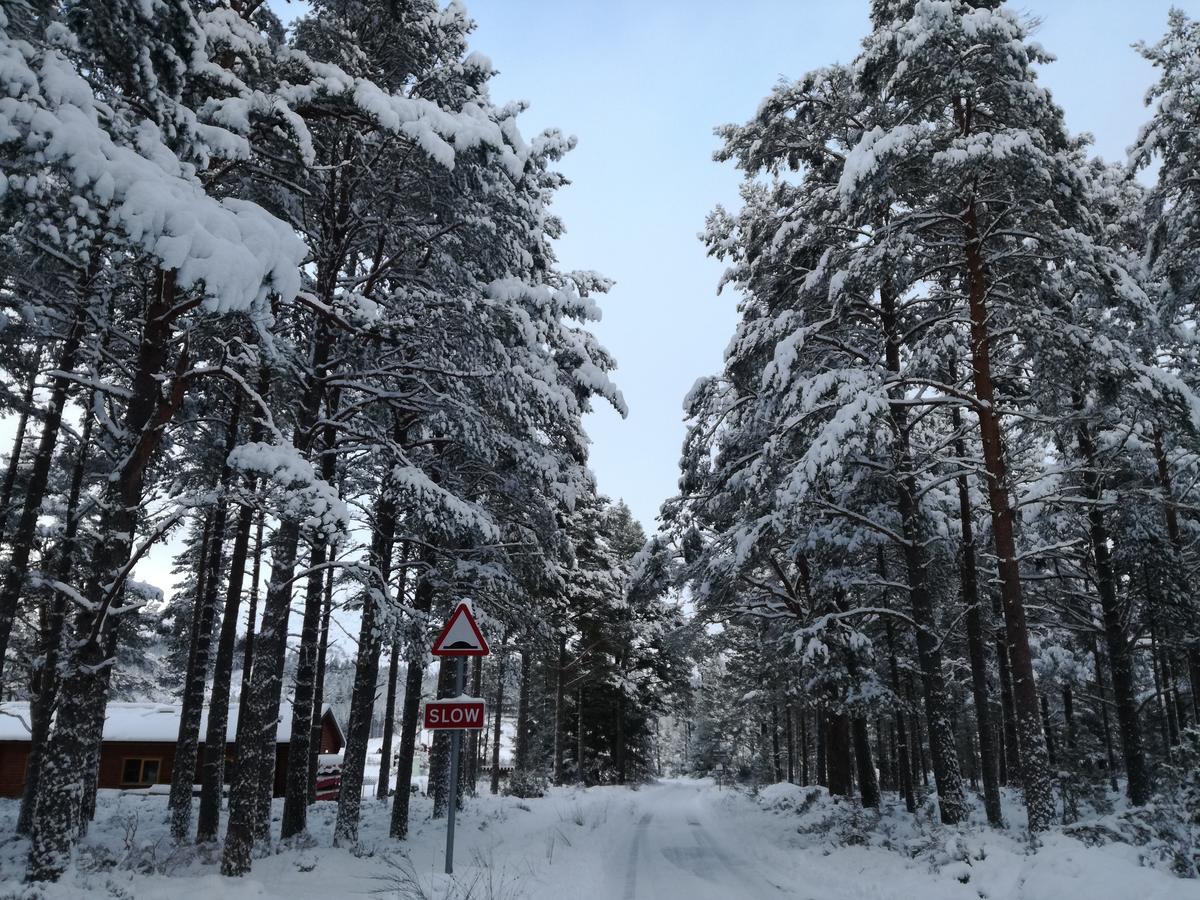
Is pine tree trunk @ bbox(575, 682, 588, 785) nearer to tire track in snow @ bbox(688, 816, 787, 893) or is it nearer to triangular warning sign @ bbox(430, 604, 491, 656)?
tire track in snow @ bbox(688, 816, 787, 893)

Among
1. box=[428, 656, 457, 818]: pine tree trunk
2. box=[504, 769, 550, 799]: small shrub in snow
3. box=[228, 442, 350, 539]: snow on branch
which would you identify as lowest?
box=[504, 769, 550, 799]: small shrub in snow

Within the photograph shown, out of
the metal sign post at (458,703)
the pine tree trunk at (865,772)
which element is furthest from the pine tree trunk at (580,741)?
the metal sign post at (458,703)

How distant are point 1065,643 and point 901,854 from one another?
74.6 feet

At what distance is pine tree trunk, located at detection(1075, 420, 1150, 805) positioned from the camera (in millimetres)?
14594

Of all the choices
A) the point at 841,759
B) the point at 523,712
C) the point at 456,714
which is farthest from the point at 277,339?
the point at 523,712

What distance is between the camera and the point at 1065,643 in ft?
92.4

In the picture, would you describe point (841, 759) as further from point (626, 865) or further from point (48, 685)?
point (48, 685)

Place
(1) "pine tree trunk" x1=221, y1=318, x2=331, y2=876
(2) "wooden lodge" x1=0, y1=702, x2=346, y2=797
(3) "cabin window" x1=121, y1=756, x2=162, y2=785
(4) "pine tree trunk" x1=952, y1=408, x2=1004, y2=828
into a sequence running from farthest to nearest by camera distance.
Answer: (3) "cabin window" x1=121, y1=756, x2=162, y2=785 → (2) "wooden lodge" x1=0, y1=702, x2=346, y2=797 → (4) "pine tree trunk" x1=952, y1=408, x2=1004, y2=828 → (1) "pine tree trunk" x1=221, y1=318, x2=331, y2=876

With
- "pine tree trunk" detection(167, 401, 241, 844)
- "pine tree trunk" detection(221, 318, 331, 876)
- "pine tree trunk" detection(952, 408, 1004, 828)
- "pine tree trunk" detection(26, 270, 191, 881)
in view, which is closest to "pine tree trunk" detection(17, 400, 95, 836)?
"pine tree trunk" detection(167, 401, 241, 844)

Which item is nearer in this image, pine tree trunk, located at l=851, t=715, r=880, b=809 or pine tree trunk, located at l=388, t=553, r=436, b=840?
pine tree trunk, located at l=388, t=553, r=436, b=840

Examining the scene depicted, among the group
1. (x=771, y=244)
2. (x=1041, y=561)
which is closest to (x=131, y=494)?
(x=771, y=244)

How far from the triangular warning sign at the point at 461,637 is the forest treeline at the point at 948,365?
16.7 feet

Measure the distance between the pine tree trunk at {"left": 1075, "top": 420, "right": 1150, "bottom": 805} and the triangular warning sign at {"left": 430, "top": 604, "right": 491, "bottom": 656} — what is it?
13.5m

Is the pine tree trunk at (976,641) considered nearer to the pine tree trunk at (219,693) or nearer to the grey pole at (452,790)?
the grey pole at (452,790)
